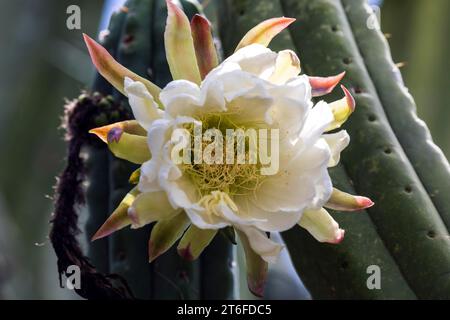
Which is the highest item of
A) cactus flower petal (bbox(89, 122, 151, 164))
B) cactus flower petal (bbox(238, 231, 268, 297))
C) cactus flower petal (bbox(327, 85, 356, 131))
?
cactus flower petal (bbox(327, 85, 356, 131))

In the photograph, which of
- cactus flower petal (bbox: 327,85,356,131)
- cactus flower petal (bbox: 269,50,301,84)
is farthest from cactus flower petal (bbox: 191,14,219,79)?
cactus flower petal (bbox: 327,85,356,131)

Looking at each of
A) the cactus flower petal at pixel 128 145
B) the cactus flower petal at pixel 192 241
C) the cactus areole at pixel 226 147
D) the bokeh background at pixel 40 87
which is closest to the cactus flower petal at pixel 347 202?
the cactus areole at pixel 226 147

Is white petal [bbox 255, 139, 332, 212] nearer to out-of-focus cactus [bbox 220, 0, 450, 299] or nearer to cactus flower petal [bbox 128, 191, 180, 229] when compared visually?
cactus flower petal [bbox 128, 191, 180, 229]

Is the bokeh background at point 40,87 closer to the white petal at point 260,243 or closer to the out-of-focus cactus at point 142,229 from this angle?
the out-of-focus cactus at point 142,229

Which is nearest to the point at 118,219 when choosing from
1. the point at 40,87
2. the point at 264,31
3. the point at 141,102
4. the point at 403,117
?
the point at 141,102

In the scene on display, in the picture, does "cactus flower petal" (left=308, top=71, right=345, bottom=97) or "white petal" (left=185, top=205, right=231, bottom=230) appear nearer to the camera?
"white petal" (left=185, top=205, right=231, bottom=230)
